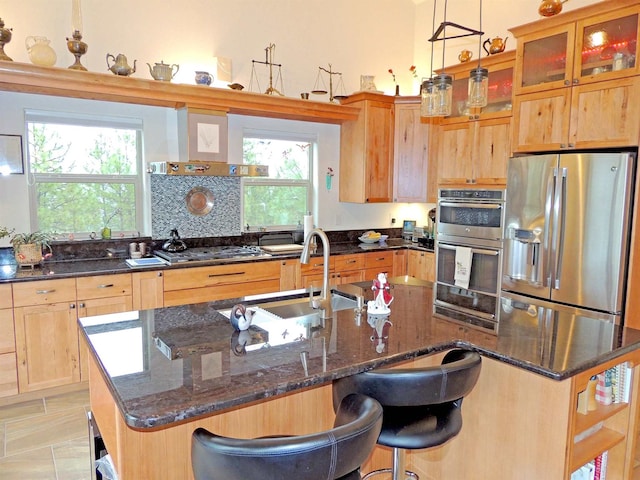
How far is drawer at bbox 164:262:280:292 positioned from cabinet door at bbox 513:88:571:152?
2.37m

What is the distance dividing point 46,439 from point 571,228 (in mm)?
3796

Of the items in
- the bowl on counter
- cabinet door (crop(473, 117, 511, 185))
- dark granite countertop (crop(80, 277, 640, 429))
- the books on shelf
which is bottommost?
the books on shelf

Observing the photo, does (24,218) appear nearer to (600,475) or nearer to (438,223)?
(438,223)

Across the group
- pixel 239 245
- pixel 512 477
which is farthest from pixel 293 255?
pixel 512 477

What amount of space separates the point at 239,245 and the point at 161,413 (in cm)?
356

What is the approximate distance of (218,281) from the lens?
4.05m

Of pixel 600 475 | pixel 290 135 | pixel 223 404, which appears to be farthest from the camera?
pixel 290 135

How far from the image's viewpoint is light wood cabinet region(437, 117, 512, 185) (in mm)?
4367

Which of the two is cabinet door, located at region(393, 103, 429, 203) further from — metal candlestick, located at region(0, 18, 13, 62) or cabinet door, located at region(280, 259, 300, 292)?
metal candlestick, located at region(0, 18, 13, 62)

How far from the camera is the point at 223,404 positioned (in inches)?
53.2

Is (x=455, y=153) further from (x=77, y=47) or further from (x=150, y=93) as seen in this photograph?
(x=77, y=47)

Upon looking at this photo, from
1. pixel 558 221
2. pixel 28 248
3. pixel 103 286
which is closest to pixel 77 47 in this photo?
pixel 28 248

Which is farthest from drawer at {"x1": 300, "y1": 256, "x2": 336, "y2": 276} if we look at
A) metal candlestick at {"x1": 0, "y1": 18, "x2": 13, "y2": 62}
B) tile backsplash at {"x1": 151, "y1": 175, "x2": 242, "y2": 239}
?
metal candlestick at {"x1": 0, "y1": 18, "x2": 13, "y2": 62}

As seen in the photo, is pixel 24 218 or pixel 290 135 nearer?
pixel 24 218
